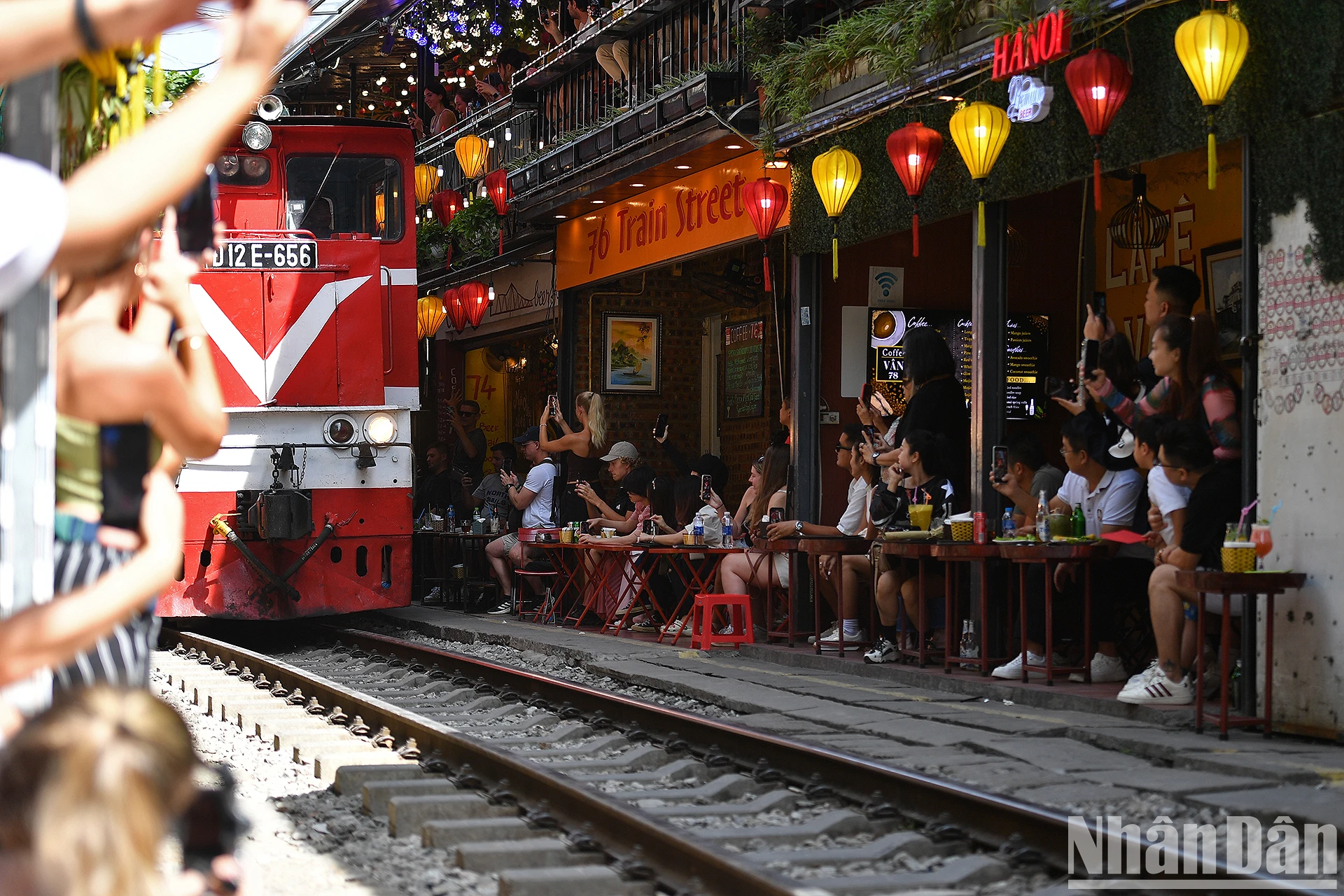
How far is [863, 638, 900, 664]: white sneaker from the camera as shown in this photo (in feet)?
33.3

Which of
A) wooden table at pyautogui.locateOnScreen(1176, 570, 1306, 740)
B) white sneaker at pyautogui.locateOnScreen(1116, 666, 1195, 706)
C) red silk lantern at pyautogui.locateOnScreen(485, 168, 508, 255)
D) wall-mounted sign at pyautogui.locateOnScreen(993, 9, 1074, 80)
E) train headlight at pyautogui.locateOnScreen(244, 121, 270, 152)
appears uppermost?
red silk lantern at pyautogui.locateOnScreen(485, 168, 508, 255)

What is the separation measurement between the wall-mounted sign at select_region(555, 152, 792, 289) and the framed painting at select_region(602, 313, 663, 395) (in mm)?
719

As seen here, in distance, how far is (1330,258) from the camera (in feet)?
23.0

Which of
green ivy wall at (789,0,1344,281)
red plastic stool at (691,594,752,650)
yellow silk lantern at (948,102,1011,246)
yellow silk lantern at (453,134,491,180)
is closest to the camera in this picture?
green ivy wall at (789,0,1344,281)

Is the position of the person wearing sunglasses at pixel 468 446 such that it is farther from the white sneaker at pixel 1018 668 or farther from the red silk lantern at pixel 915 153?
the white sneaker at pixel 1018 668

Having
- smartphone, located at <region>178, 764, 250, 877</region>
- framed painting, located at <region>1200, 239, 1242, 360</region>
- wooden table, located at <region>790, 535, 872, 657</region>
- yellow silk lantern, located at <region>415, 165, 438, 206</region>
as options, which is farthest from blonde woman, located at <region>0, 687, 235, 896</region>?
yellow silk lantern, located at <region>415, 165, 438, 206</region>

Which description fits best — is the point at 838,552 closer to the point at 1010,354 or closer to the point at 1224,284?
the point at 1010,354

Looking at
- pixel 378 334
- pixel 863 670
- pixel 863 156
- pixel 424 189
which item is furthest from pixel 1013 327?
pixel 424 189

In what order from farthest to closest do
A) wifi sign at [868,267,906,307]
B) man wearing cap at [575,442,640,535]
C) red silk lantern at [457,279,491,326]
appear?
red silk lantern at [457,279,491,326] < man wearing cap at [575,442,640,535] < wifi sign at [868,267,906,307]

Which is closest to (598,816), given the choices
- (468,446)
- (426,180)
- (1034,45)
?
(1034,45)

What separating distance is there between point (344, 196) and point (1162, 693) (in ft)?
26.5

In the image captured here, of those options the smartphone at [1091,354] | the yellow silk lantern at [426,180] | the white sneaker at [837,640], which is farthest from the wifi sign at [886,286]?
the yellow silk lantern at [426,180]

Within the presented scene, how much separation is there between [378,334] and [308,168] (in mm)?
1651

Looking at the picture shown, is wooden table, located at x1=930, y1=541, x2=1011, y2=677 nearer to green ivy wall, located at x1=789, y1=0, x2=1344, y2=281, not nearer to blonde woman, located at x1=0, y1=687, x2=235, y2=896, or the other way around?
green ivy wall, located at x1=789, y1=0, x2=1344, y2=281
